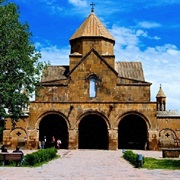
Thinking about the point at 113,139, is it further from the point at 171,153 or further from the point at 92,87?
the point at 171,153

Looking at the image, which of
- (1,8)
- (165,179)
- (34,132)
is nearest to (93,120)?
(34,132)

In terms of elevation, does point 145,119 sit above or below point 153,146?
above

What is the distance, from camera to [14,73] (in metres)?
22.8

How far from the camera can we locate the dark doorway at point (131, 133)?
110 ft

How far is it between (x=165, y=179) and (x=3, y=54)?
528 inches

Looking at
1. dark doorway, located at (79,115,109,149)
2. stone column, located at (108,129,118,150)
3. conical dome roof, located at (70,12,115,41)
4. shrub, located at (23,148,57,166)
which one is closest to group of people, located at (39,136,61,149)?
dark doorway, located at (79,115,109,149)

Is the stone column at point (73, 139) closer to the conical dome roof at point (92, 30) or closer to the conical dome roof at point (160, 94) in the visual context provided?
the conical dome roof at point (92, 30)

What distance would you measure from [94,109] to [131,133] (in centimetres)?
475

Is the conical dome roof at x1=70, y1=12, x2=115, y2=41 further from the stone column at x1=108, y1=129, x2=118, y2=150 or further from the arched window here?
the stone column at x1=108, y1=129, x2=118, y2=150

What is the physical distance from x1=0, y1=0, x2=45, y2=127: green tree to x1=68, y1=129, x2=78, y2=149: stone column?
26.5ft

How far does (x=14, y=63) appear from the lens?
72.7 feet

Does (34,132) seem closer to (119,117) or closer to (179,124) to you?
(119,117)

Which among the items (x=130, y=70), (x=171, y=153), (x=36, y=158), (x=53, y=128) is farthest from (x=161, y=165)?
(x=130, y=70)

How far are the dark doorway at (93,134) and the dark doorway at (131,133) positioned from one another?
164 cm
